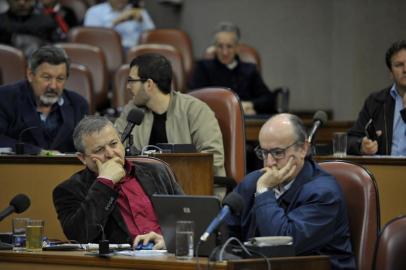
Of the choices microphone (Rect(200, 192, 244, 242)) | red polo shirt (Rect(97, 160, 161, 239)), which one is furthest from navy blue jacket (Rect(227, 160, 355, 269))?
red polo shirt (Rect(97, 160, 161, 239))

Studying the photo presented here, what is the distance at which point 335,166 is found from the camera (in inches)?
205

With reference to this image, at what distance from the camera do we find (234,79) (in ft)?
33.3

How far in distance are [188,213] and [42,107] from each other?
3268mm

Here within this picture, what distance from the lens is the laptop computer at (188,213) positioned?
458 cm

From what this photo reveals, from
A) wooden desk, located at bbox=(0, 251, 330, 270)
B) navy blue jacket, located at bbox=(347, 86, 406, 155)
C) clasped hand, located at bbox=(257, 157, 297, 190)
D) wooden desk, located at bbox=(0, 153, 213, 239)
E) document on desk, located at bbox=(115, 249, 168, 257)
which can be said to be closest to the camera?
wooden desk, located at bbox=(0, 251, 330, 270)

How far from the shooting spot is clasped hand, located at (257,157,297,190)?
5.00m

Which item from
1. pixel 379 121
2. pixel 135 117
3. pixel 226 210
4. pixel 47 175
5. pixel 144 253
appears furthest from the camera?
pixel 379 121

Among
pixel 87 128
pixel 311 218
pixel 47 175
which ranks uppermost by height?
pixel 87 128

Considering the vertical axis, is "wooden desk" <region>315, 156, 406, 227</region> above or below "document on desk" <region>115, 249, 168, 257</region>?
above

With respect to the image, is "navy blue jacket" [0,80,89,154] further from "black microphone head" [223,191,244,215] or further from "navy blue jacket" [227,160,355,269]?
"black microphone head" [223,191,244,215]

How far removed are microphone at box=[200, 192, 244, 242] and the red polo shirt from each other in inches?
45.5

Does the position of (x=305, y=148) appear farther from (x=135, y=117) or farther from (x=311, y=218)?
(x=135, y=117)

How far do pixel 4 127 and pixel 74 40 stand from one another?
12.7ft

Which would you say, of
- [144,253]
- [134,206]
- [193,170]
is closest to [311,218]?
[144,253]
